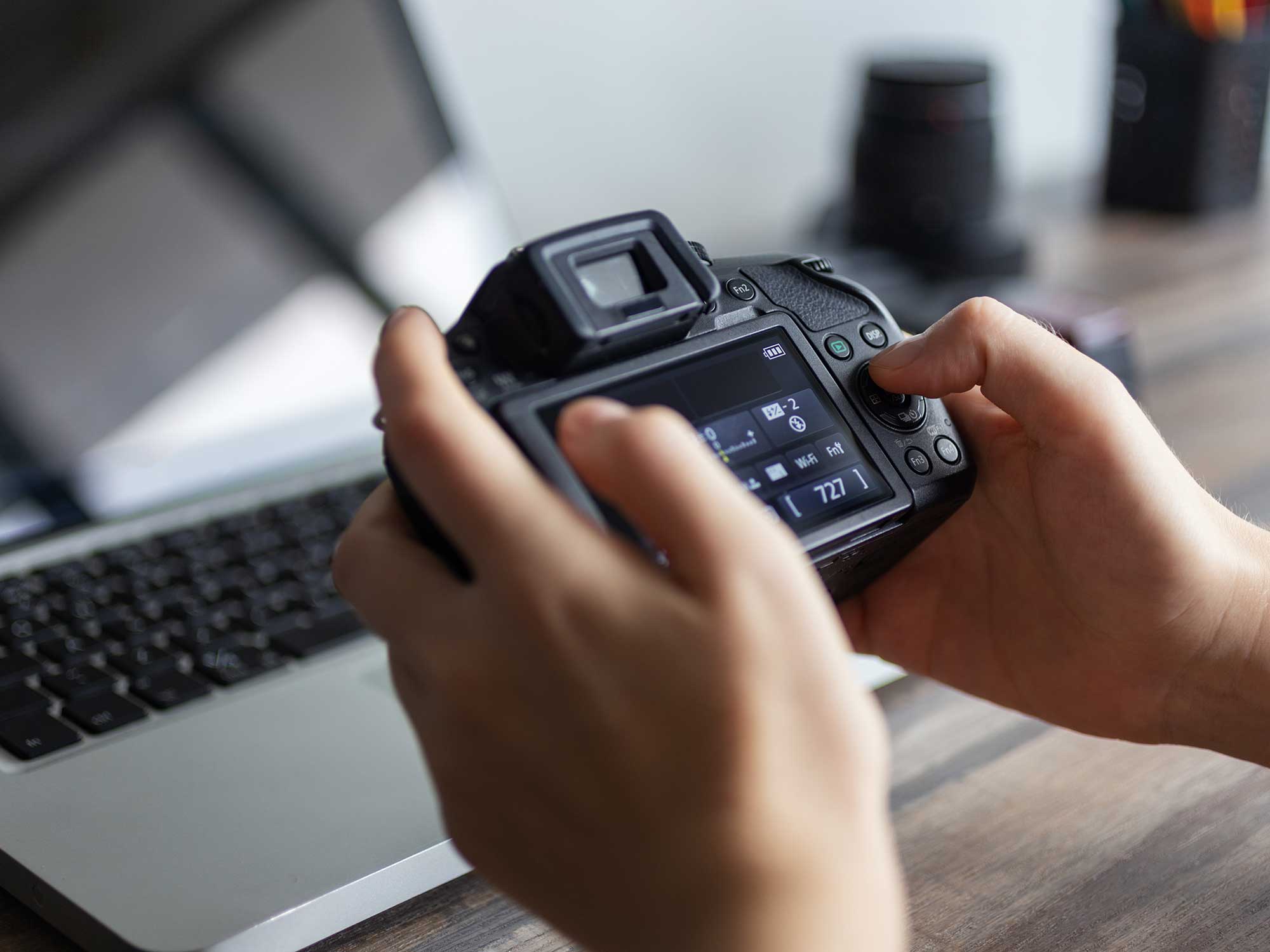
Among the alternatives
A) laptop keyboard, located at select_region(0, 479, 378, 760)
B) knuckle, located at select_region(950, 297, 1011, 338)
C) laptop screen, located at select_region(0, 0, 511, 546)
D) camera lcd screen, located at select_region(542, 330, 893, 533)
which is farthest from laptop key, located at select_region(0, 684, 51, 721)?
knuckle, located at select_region(950, 297, 1011, 338)

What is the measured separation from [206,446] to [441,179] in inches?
8.7

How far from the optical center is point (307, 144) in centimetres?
71

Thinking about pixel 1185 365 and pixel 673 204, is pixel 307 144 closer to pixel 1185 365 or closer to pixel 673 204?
pixel 673 204

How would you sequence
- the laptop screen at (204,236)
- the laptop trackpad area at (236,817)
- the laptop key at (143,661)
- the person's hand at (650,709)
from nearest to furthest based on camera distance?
the person's hand at (650,709) → the laptop trackpad area at (236,817) → the laptop key at (143,661) → the laptop screen at (204,236)

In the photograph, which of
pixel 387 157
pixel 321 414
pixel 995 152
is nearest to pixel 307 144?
pixel 387 157

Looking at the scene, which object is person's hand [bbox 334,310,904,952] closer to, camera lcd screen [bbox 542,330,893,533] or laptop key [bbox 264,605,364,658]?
camera lcd screen [bbox 542,330,893,533]

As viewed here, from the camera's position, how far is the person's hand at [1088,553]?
45 cm

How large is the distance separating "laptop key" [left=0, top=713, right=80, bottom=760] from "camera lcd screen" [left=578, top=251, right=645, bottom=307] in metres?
0.26

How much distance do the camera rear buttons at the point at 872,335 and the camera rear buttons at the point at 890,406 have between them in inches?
0.5

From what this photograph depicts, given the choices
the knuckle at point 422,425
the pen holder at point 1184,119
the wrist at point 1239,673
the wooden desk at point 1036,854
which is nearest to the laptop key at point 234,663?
the wooden desk at point 1036,854

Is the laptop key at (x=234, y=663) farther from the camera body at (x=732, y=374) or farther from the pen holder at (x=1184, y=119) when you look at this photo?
the pen holder at (x=1184, y=119)

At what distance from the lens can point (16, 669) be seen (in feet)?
1.56

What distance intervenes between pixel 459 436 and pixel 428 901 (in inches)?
7.4

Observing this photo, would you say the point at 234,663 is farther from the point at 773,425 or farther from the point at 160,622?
the point at 773,425
